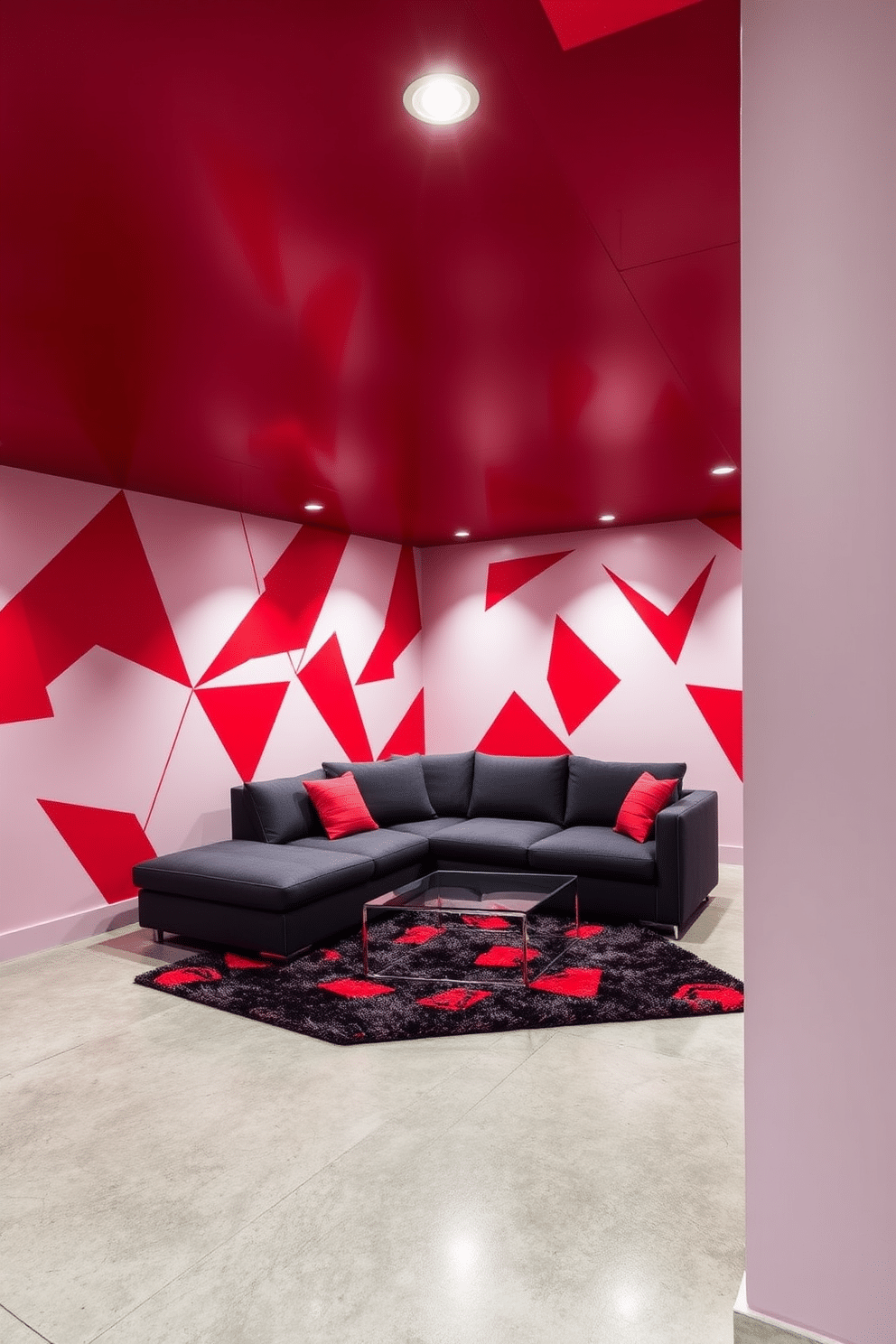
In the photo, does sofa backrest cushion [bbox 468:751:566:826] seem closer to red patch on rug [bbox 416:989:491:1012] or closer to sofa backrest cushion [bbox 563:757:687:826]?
sofa backrest cushion [bbox 563:757:687:826]

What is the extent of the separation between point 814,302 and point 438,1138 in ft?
7.97

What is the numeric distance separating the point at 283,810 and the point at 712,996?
2.74 metres

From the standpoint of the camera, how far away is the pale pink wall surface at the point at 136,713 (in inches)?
175

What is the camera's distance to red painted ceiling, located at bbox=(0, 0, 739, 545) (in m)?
1.57

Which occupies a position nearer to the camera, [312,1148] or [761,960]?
[761,960]

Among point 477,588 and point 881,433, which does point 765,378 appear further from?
point 477,588

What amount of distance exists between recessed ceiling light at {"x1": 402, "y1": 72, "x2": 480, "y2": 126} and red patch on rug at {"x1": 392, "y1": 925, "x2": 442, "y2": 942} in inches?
150

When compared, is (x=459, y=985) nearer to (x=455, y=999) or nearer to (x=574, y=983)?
(x=455, y=999)

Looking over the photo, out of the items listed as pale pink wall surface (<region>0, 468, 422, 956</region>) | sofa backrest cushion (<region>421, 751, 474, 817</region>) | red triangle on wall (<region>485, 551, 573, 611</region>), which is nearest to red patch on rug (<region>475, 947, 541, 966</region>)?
sofa backrest cushion (<region>421, 751, 474, 817</region>)

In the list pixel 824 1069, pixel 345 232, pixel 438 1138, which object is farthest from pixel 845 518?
pixel 438 1138

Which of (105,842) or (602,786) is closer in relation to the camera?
(105,842)

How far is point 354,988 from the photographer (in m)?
3.79

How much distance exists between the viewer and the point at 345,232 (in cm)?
225

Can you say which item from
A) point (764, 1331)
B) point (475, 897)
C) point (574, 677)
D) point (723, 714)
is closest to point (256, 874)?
point (475, 897)
